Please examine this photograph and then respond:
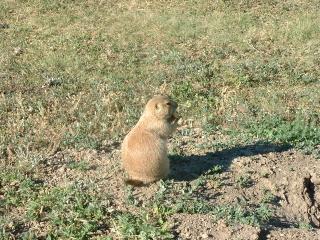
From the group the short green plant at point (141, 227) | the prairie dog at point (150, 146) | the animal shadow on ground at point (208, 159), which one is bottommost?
the short green plant at point (141, 227)

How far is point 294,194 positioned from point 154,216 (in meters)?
1.47

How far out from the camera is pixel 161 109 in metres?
5.89

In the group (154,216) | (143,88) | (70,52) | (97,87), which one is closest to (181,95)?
(143,88)

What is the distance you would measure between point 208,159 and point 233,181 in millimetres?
545

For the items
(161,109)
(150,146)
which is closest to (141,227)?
(150,146)

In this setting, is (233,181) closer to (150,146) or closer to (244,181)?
(244,181)

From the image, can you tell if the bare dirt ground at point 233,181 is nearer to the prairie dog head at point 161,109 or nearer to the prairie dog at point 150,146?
the prairie dog at point 150,146

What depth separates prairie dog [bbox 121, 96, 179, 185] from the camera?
5.63 m

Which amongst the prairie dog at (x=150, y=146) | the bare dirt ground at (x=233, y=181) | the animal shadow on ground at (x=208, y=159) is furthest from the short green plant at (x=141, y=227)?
the animal shadow on ground at (x=208, y=159)

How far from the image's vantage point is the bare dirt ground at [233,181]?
17.3 ft

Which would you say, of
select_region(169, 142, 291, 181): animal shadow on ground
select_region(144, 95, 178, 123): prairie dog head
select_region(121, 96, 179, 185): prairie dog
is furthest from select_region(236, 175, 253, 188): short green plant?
select_region(144, 95, 178, 123): prairie dog head

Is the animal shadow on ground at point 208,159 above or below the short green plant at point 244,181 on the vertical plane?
above

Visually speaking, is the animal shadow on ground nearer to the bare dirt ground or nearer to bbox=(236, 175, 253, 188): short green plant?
the bare dirt ground

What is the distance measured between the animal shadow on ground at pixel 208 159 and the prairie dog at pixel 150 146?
403mm
